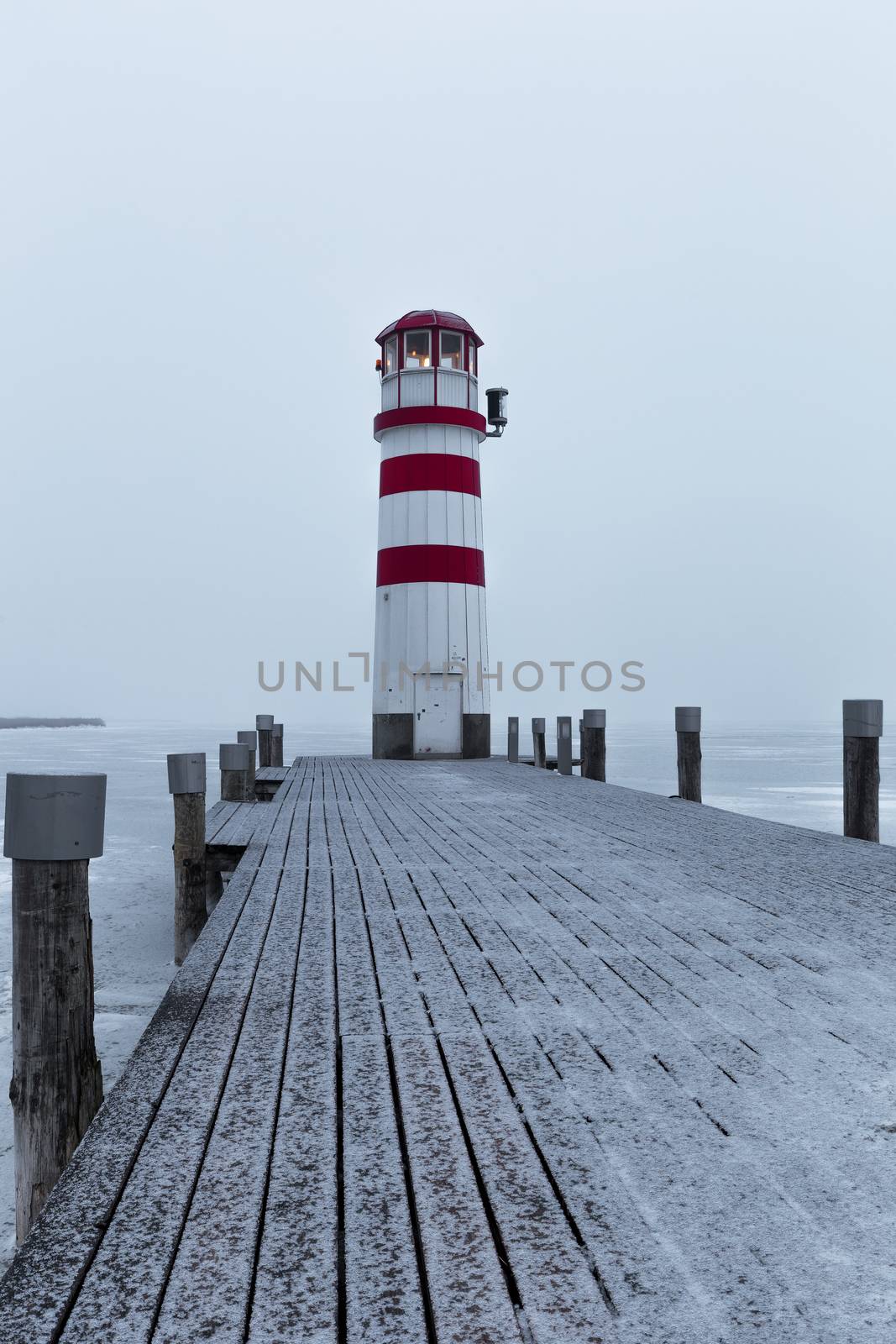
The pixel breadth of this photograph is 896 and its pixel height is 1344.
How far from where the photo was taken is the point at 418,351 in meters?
17.6

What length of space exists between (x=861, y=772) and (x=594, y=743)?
650 centimetres

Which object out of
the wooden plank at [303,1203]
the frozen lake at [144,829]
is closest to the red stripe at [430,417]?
the frozen lake at [144,829]

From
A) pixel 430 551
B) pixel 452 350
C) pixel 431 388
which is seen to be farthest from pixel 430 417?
pixel 430 551

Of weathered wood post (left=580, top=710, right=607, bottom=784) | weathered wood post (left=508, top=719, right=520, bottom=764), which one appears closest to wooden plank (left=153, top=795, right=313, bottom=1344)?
weathered wood post (left=580, top=710, right=607, bottom=784)

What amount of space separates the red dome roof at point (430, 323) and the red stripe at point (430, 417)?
59.1 inches

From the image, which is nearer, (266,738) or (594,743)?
(594,743)

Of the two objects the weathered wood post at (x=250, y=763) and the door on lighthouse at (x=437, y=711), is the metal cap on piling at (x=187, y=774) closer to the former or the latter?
the weathered wood post at (x=250, y=763)

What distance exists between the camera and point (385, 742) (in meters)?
17.7

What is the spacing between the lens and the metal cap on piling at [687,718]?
36.3ft

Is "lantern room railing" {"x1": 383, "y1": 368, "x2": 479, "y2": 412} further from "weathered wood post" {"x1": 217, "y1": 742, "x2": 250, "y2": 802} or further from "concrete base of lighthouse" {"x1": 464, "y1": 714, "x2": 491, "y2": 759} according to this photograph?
"weathered wood post" {"x1": 217, "y1": 742, "x2": 250, "y2": 802}

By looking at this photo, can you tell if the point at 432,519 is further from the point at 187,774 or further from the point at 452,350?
the point at 187,774

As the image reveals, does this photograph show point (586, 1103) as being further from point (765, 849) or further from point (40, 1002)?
point (765, 849)

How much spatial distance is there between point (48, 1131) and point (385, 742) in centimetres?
1454

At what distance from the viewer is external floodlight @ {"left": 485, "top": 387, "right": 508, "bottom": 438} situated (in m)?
18.9
